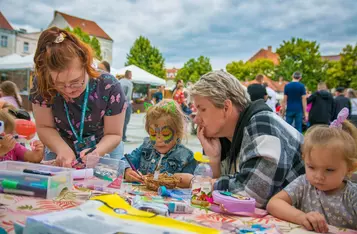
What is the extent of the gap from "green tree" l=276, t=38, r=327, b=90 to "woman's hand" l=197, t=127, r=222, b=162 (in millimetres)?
34728

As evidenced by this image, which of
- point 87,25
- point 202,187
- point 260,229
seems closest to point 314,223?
point 260,229

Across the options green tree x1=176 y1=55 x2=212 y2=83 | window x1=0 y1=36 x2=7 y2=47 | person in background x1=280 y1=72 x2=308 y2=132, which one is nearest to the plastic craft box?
person in background x1=280 y1=72 x2=308 y2=132

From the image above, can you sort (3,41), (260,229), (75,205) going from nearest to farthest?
1. (260,229)
2. (75,205)
3. (3,41)

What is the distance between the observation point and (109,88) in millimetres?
1948

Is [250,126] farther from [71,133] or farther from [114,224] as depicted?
[71,133]

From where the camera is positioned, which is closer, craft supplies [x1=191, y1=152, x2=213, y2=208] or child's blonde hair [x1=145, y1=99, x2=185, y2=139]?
craft supplies [x1=191, y1=152, x2=213, y2=208]

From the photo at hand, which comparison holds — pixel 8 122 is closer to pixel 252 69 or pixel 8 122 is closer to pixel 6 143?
pixel 6 143

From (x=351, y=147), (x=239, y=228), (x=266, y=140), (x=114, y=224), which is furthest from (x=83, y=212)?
(x=351, y=147)

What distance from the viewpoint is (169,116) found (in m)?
2.02

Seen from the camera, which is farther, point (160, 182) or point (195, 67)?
point (195, 67)

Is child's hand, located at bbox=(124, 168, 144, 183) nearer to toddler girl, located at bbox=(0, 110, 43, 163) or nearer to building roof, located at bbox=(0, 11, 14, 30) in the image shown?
toddler girl, located at bbox=(0, 110, 43, 163)

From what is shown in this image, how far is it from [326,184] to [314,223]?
0.22 meters

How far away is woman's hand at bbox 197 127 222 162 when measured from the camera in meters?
1.67

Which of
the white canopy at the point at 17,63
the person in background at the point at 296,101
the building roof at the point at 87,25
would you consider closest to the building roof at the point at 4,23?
the building roof at the point at 87,25
